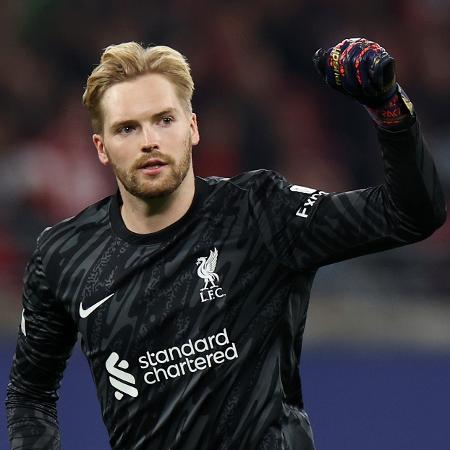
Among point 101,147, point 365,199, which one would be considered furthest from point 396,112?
point 101,147

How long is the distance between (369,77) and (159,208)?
797 millimetres

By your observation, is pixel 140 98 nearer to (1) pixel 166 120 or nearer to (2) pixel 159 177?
(1) pixel 166 120

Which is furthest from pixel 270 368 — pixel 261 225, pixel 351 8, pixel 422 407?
pixel 351 8

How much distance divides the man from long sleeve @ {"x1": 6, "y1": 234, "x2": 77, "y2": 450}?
0.17 feet

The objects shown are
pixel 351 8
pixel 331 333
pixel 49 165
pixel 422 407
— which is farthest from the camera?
pixel 351 8

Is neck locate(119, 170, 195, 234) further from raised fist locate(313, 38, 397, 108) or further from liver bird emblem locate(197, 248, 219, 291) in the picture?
raised fist locate(313, 38, 397, 108)

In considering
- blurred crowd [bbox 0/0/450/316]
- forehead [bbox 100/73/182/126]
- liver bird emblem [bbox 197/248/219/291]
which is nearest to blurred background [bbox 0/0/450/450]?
blurred crowd [bbox 0/0/450/316]

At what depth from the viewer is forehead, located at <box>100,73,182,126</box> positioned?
313 cm

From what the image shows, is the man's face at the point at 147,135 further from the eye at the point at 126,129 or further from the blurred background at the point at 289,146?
the blurred background at the point at 289,146

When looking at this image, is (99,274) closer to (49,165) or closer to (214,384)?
(214,384)

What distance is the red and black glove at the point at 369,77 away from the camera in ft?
8.52

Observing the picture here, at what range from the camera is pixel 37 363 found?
3.44 metres

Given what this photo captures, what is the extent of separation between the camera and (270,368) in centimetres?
308

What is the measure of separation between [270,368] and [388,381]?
2.86 m
